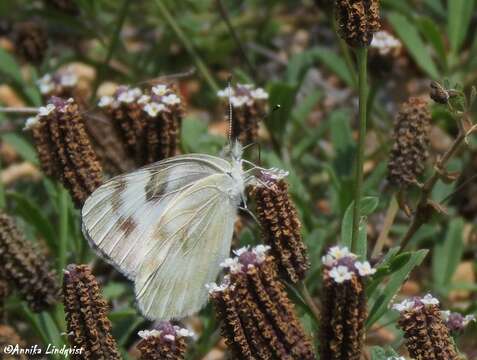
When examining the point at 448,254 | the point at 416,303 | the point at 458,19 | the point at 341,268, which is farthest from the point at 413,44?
the point at 341,268

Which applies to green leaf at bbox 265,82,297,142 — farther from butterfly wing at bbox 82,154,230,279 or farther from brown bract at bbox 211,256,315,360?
brown bract at bbox 211,256,315,360

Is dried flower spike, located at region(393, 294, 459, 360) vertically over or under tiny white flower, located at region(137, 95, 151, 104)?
under

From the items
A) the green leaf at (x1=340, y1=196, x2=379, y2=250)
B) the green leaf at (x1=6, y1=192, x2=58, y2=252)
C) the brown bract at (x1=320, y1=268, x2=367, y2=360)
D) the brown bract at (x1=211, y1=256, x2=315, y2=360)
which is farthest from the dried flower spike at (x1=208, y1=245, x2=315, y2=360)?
the green leaf at (x1=6, y1=192, x2=58, y2=252)

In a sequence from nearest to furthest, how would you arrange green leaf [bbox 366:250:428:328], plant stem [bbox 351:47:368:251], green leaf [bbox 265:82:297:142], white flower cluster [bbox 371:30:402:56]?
1. plant stem [bbox 351:47:368:251]
2. green leaf [bbox 366:250:428:328]
3. white flower cluster [bbox 371:30:402:56]
4. green leaf [bbox 265:82:297:142]

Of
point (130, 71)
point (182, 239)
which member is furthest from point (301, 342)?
point (130, 71)

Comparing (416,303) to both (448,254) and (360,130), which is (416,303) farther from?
(448,254)
